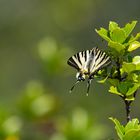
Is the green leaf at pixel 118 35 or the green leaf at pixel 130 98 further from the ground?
the green leaf at pixel 118 35

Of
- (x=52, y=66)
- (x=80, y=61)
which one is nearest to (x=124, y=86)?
(x=80, y=61)

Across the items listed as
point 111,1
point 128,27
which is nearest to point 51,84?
point 128,27

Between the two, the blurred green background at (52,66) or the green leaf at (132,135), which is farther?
the blurred green background at (52,66)

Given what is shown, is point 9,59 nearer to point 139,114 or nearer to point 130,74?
point 139,114

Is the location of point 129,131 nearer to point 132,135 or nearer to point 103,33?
point 132,135

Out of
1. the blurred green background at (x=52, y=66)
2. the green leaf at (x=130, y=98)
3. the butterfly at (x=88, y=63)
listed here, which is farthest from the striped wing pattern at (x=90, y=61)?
the blurred green background at (x=52, y=66)

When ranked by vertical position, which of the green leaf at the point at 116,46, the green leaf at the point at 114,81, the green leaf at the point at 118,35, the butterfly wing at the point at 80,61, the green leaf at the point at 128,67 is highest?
the green leaf at the point at 118,35

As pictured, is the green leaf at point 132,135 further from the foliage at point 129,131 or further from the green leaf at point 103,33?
the green leaf at point 103,33
